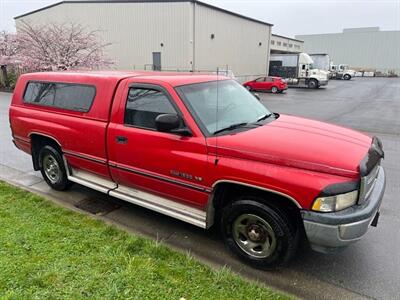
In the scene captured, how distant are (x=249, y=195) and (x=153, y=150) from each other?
1.15m

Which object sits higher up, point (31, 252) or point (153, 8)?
point (153, 8)

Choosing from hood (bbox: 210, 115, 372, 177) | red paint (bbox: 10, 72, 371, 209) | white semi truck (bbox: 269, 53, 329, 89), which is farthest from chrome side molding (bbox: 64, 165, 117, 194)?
white semi truck (bbox: 269, 53, 329, 89)

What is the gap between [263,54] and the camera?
1596 inches

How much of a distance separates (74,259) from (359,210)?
2.68 metres

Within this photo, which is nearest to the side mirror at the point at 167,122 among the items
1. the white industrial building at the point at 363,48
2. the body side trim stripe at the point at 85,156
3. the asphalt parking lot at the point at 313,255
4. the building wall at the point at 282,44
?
the body side trim stripe at the point at 85,156

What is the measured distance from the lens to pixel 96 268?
306 cm

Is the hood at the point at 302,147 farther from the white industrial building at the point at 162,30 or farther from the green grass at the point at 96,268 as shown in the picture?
the white industrial building at the point at 162,30

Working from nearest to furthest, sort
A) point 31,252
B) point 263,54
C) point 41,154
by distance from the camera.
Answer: point 31,252 → point 41,154 → point 263,54

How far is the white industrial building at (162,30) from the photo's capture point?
27781mm

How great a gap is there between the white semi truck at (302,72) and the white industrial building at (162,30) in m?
5.97

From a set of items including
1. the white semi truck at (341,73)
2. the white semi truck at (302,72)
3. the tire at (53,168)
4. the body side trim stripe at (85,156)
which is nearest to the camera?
the body side trim stripe at (85,156)

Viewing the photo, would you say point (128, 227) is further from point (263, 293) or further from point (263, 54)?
point (263, 54)

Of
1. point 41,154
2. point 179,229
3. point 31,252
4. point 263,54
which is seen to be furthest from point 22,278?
point 263,54

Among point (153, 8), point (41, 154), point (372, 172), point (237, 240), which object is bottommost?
point (237, 240)
